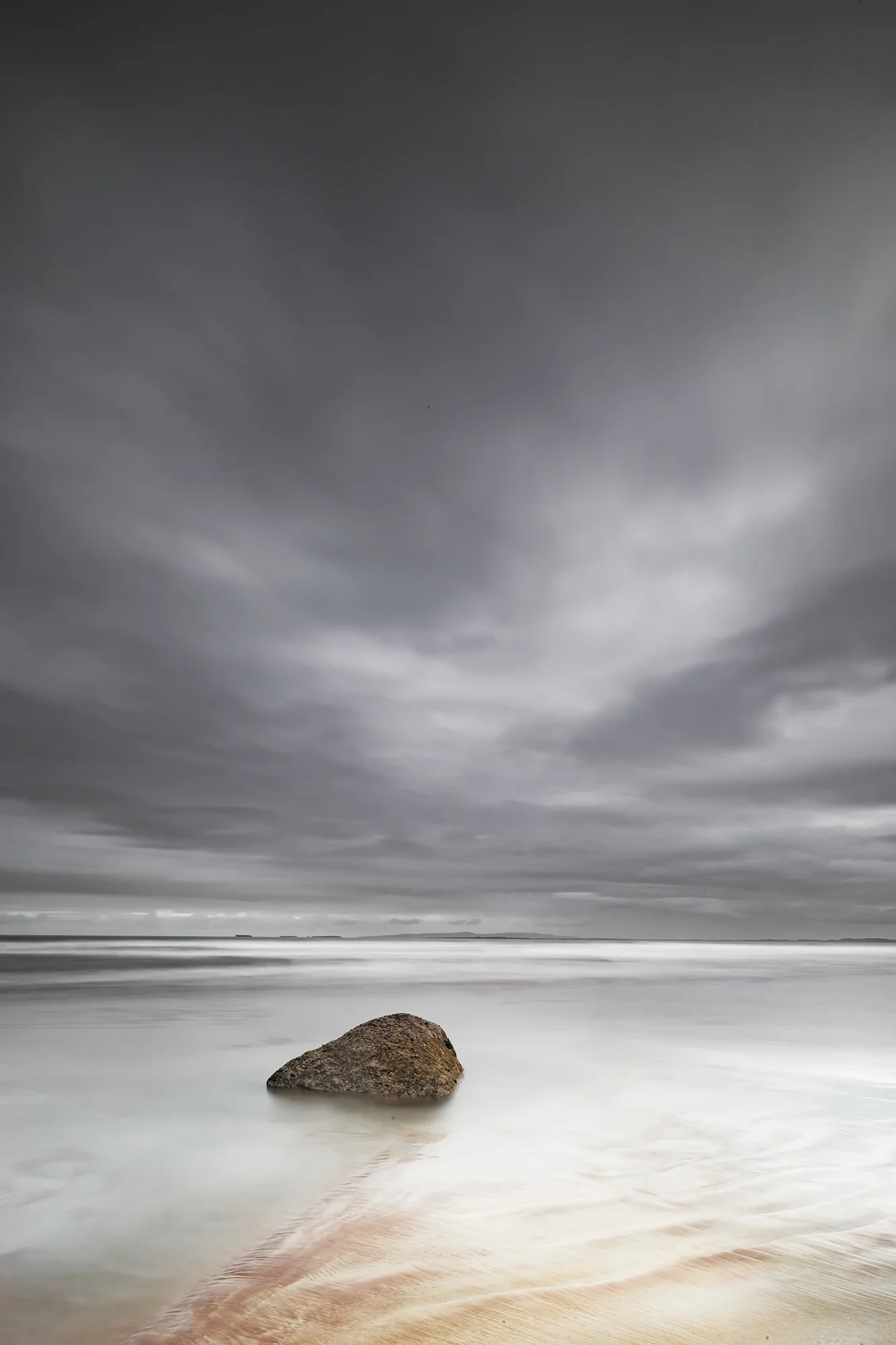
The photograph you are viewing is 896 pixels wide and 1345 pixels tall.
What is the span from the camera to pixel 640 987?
2905 centimetres

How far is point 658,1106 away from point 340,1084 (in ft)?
13.1

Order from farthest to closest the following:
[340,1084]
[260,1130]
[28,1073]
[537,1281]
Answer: [28,1073], [340,1084], [260,1130], [537,1281]

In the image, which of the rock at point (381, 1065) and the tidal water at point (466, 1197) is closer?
the tidal water at point (466, 1197)

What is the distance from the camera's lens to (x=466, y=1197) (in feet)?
20.2

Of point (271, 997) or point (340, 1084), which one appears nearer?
point (340, 1084)

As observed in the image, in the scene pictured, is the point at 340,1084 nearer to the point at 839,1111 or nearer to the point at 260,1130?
the point at 260,1130

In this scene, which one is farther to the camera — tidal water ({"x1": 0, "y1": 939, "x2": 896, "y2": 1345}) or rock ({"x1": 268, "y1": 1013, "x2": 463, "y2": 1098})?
rock ({"x1": 268, "y1": 1013, "x2": 463, "y2": 1098})

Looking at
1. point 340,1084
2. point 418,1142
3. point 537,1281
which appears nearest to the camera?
point 537,1281

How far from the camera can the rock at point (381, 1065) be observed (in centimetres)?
1004

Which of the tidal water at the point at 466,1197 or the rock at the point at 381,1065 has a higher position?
the rock at the point at 381,1065

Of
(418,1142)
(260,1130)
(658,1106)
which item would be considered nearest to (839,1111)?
(658,1106)

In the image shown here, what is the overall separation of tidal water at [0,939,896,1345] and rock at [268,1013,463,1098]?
1.31 ft

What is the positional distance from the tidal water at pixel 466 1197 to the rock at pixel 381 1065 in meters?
0.40

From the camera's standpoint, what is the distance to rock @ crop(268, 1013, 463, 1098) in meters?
10.0
